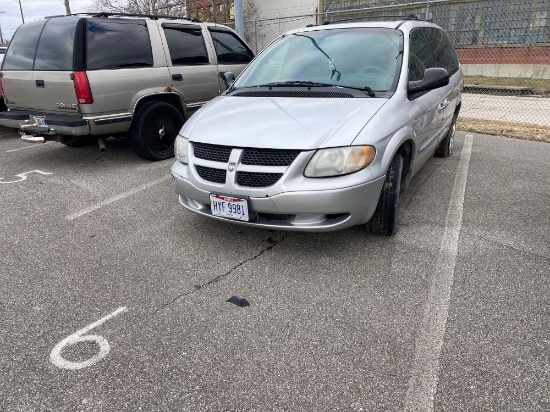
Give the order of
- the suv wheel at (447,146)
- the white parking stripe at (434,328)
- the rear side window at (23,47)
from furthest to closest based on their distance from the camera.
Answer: the suv wheel at (447,146) < the rear side window at (23,47) < the white parking stripe at (434,328)

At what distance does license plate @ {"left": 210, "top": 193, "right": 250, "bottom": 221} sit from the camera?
9.83ft

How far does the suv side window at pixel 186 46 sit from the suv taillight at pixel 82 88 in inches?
55.3

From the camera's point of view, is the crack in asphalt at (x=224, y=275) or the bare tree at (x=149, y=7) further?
the bare tree at (x=149, y=7)

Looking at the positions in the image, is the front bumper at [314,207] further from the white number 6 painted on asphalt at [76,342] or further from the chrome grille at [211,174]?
the white number 6 painted on asphalt at [76,342]

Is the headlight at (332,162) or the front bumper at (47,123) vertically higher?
the headlight at (332,162)

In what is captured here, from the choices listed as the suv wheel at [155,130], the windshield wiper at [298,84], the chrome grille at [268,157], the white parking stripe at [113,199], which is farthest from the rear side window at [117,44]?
the chrome grille at [268,157]

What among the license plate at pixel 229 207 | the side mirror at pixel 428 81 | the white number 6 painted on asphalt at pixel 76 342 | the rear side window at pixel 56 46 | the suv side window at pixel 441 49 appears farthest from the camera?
the rear side window at pixel 56 46

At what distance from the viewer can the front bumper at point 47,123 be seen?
4934mm

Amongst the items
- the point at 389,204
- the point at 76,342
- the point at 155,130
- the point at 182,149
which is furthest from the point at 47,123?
the point at 389,204

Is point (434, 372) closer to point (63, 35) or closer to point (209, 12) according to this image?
point (63, 35)

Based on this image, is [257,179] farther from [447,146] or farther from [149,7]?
[149,7]

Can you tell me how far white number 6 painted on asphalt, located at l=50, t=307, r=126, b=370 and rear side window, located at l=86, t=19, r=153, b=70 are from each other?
356cm

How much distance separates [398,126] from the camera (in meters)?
3.27

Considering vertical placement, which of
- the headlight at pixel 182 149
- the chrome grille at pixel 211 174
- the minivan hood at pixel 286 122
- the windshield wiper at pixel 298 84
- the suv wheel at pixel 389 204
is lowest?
the suv wheel at pixel 389 204
